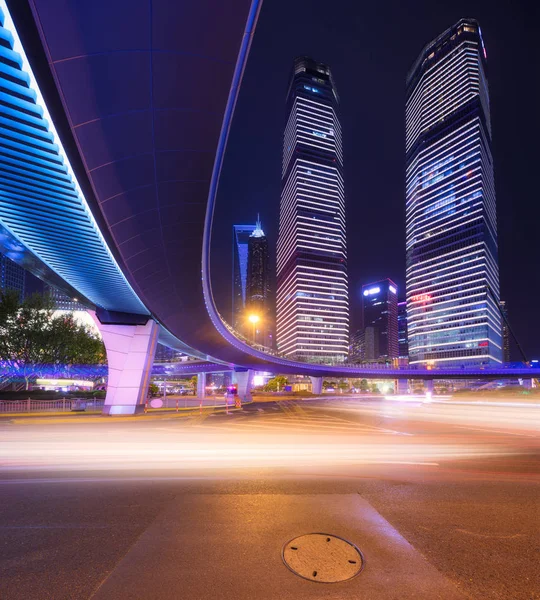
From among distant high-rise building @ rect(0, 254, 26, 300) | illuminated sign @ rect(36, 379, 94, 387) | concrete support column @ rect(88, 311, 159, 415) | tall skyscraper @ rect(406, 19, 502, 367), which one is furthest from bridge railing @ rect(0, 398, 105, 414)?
tall skyscraper @ rect(406, 19, 502, 367)

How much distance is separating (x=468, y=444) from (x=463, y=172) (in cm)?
20398

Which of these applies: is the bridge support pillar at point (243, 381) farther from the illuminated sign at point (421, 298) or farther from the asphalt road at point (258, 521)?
the illuminated sign at point (421, 298)

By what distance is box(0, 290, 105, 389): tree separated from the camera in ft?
135

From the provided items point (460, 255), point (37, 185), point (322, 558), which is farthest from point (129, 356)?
point (460, 255)

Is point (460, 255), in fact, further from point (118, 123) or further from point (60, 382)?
point (118, 123)

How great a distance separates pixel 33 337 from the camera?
42438 mm

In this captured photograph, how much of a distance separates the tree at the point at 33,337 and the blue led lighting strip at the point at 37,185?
94.2 feet

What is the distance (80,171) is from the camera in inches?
344

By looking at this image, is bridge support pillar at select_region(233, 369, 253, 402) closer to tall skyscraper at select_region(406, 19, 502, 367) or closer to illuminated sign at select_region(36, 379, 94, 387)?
illuminated sign at select_region(36, 379, 94, 387)

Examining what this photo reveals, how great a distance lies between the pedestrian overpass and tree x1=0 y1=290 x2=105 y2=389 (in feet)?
103

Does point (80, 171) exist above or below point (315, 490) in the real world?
above

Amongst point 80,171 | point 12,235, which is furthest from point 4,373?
point 80,171

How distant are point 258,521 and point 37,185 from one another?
10249mm

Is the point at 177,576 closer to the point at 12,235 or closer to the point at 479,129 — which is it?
the point at 12,235
